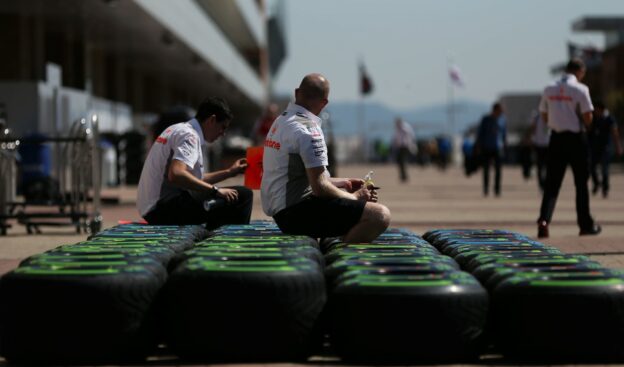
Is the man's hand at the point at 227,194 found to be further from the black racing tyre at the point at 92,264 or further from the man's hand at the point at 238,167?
the black racing tyre at the point at 92,264

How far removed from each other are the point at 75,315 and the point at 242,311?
78cm

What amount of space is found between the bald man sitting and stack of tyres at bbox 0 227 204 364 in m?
1.98

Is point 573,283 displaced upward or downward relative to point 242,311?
upward

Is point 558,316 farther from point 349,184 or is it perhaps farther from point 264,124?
point 264,124

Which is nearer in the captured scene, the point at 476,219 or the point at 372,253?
the point at 372,253

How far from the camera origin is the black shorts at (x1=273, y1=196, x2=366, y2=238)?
760 centimetres

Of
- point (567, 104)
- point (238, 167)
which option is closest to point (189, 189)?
point (238, 167)

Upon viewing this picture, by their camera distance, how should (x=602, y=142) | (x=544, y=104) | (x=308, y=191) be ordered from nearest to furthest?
1. (x=308, y=191)
2. (x=544, y=104)
3. (x=602, y=142)

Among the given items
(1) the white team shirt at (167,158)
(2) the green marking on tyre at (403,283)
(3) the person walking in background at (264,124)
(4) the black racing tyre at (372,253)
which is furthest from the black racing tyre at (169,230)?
(3) the person walking in background at (264,124)

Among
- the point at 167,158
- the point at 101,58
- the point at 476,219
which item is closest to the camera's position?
the point at 167,158

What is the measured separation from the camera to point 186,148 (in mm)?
8570

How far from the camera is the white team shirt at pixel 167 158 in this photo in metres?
8.58

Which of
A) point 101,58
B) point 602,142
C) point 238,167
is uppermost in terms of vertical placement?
point 101,58

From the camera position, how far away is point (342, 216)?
762 cm
